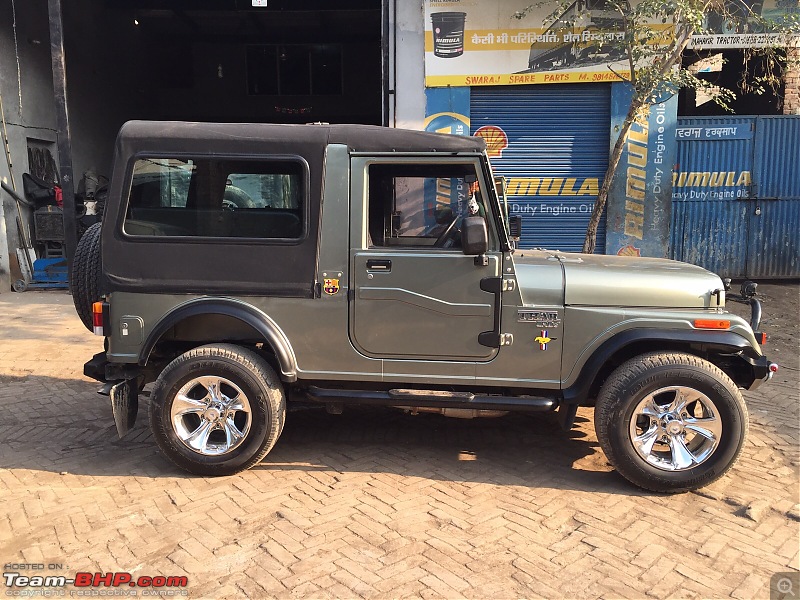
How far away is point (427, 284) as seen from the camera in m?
3.93

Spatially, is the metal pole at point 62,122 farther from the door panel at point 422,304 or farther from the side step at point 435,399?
the door panel at point 422,304

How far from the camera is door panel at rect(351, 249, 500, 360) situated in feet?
12.8

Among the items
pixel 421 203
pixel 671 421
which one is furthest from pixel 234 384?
pixel 671 421

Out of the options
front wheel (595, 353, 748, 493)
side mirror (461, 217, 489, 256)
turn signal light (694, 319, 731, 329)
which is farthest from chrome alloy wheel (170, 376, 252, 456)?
turn signal light (694, 319, 731, 329)

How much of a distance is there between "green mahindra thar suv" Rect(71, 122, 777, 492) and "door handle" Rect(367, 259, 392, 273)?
0.05 ft

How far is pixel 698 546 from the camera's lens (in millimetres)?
3330

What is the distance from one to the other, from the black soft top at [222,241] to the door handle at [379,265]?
348 mm

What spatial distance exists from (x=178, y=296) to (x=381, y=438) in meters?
1.81

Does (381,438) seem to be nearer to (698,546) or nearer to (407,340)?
(407,340)

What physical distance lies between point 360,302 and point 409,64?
6.71 meters

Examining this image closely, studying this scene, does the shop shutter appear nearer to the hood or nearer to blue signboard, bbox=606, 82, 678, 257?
blue signboard, bbox=606, 82, 678, 257

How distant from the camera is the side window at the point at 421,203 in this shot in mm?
3963

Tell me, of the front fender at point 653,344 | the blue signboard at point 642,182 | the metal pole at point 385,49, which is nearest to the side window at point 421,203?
the front fender at point 653,344

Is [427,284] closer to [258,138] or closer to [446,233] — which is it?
[446,233]
